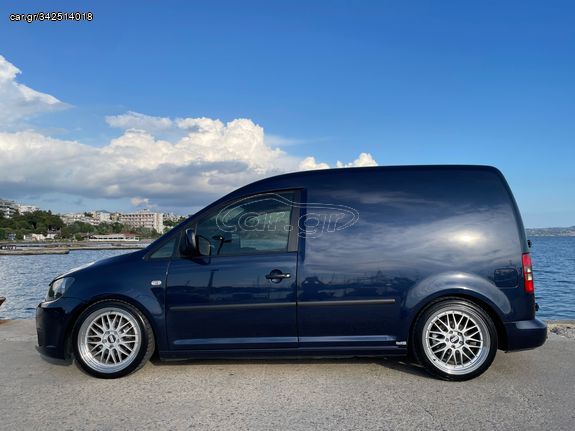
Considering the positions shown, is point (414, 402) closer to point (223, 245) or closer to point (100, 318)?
point (223, 245)

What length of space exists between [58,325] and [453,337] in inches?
145

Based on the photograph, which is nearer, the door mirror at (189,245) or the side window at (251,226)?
the door mirror at (189,245)

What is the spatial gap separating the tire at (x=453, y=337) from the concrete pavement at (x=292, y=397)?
170mm

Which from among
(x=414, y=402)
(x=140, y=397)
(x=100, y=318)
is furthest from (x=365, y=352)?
(x=100, y=318)

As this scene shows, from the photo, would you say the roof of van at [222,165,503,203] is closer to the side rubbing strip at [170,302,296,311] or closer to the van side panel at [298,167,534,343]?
the van side panel at [298,167,534,343]

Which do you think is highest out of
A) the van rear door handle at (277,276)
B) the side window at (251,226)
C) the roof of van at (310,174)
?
the roof of van at (310,174)

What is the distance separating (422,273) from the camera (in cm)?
401

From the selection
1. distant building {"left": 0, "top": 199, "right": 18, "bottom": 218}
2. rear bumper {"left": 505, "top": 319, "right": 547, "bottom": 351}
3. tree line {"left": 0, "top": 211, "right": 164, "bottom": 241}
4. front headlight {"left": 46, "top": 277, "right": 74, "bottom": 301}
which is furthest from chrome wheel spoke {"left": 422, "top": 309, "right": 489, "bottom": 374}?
distant building {"left": 0, "top": 199, "right": 18, "bottom": 218}

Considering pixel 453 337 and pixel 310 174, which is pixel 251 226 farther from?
pixel 453 337

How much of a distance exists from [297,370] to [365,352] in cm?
69

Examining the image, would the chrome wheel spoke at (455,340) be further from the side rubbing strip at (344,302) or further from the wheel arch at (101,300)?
the wheel arch at (101,300)

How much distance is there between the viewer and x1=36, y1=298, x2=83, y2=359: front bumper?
13.7 ft

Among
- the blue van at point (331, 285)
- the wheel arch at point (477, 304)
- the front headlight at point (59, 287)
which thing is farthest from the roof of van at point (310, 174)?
the front headlight at point (59, 287)

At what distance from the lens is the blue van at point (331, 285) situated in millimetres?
3994
